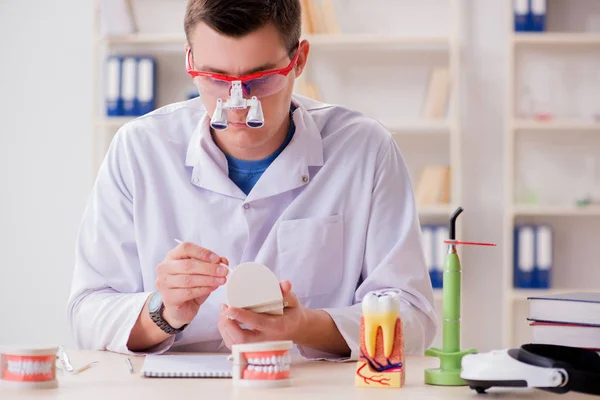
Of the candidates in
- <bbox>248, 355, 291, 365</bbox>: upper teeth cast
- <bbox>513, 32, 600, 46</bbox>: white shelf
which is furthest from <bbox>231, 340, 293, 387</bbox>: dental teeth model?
<bbox>513, 32, 600, 46</bbox>: white shelf

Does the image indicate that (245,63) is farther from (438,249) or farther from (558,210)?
(558,210)

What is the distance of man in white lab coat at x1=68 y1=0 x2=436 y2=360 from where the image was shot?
1798mm

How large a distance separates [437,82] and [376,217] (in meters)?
2.74

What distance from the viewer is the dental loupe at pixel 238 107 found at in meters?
1.71

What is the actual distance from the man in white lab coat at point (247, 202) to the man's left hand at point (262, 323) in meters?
0.15

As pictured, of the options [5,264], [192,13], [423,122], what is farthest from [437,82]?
[192,13]

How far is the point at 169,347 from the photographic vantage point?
1.84m

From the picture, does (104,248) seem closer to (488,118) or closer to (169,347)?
(169,347)

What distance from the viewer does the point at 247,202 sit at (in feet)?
6.46

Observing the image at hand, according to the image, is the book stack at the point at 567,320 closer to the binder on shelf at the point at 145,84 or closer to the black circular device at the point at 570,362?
the black circular device at the point at 570,362

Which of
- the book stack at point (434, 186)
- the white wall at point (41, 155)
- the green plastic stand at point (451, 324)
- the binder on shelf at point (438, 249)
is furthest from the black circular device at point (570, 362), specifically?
the white wall at point (41, 155)

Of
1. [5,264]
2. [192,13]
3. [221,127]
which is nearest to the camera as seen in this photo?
[221,127]

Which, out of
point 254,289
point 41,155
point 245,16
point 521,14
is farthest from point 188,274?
point 41,155

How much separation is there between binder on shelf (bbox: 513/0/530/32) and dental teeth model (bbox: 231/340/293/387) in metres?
3.68
